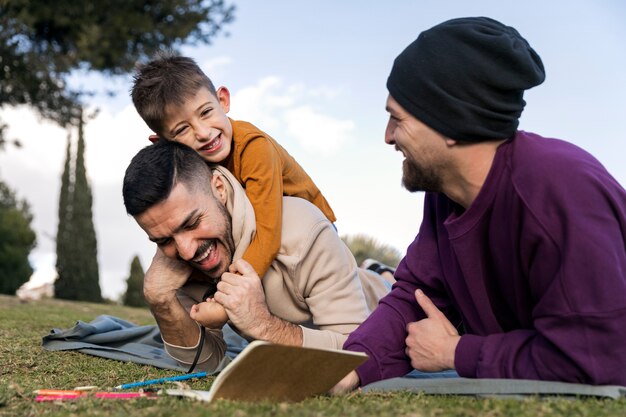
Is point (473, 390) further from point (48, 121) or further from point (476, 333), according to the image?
point (48, 121)

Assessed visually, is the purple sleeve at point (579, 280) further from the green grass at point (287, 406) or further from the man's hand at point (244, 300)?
the man's hand at point (244, 300)

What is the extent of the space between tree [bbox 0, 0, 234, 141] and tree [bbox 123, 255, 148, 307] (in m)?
3.84

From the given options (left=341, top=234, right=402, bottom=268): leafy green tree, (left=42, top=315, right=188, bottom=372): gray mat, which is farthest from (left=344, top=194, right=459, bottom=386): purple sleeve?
(left=341, top=234, right=402, bottom=268): leafy green tree

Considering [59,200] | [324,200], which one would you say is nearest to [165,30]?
[59,200]

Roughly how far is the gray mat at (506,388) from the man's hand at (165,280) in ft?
4.72

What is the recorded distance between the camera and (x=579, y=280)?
2.22 metres

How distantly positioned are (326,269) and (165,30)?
13.8 metres

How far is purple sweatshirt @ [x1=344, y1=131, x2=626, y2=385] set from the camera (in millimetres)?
2225

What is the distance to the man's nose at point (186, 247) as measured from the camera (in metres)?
3.29

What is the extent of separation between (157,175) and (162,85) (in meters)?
0.92

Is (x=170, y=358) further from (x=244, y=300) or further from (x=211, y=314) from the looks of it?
(x=244, y=300)

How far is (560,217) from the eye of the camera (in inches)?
89.9

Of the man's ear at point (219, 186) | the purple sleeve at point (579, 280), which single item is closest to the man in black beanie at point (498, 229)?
the purple sleeve at point (579, 280)

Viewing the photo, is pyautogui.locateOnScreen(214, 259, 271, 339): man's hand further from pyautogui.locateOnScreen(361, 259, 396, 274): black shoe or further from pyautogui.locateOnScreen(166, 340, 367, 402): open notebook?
pyautogui.locateOnScreen(361, 259, 396, 274): black shoe
